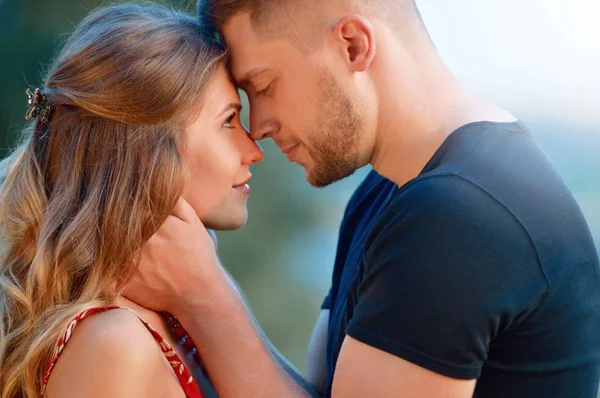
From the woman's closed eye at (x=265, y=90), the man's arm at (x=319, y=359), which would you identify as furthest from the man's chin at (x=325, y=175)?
→ the man's arm at (x=319, y=359)

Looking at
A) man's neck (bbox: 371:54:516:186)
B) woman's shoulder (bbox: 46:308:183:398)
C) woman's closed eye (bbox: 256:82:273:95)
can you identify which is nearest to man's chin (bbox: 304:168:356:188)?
man's neck (bbox: 371:54:516:186)

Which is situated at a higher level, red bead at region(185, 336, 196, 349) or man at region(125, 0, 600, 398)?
man at region(125, 0, 600, 398)

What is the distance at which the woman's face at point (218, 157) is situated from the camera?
1.72 metres

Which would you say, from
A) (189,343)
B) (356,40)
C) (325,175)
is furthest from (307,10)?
(189,343)

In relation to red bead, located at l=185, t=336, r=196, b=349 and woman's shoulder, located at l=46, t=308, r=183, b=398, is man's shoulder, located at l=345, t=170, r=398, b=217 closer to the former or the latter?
red bead, located at l=185, t=336, r=196, b=349

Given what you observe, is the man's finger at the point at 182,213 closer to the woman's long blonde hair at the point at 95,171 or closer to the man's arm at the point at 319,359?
the woman's long blonde hair at the point at 95,171

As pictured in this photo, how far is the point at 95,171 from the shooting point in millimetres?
1637

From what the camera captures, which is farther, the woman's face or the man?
the woman's face

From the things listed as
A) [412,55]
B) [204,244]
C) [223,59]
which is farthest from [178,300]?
[412,55]

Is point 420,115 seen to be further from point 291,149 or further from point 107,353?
point 107,353

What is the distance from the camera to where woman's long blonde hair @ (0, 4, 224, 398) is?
62.2 inches

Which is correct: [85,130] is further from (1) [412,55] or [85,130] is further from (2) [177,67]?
(1) [412,55]

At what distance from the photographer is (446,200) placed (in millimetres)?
1280

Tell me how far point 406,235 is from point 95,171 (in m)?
0.74
